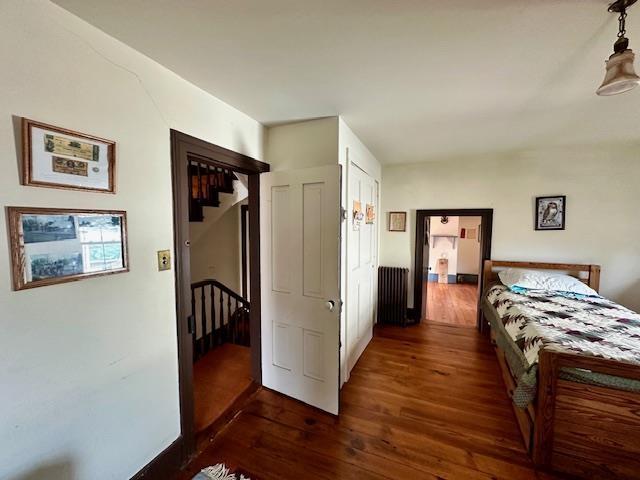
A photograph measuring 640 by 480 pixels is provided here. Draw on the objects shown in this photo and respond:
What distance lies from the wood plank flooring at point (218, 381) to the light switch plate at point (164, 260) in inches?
47.6

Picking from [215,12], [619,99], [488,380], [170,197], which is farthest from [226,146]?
[488,380]

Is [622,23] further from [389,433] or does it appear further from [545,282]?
[545,282]

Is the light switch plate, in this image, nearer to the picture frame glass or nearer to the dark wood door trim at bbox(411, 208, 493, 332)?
the picture frame glass

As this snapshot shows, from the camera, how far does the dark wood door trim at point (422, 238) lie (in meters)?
3.48

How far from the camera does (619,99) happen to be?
6.03 feet

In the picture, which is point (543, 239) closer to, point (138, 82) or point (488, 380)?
point (488, 380)

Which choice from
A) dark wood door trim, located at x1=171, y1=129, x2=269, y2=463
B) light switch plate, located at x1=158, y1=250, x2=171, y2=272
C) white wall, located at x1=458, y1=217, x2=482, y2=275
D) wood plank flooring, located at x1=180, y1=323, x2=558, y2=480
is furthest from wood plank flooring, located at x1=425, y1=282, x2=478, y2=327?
light switch plate, located at x1=158, y1=250, x2=171, y2=272

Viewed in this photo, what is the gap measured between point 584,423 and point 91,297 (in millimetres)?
2816

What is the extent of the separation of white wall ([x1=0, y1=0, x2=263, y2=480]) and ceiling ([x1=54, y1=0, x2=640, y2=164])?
0.18 metres

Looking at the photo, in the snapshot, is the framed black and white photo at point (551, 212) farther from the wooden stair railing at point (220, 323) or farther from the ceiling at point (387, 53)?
the wooden stair railing at point (220, 323)

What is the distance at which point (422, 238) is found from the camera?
3834 mm

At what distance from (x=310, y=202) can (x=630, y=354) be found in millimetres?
2327

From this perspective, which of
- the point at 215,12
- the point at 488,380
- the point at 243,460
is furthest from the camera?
the point at 488,380

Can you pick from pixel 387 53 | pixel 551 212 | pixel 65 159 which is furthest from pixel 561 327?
pixel 65 159
